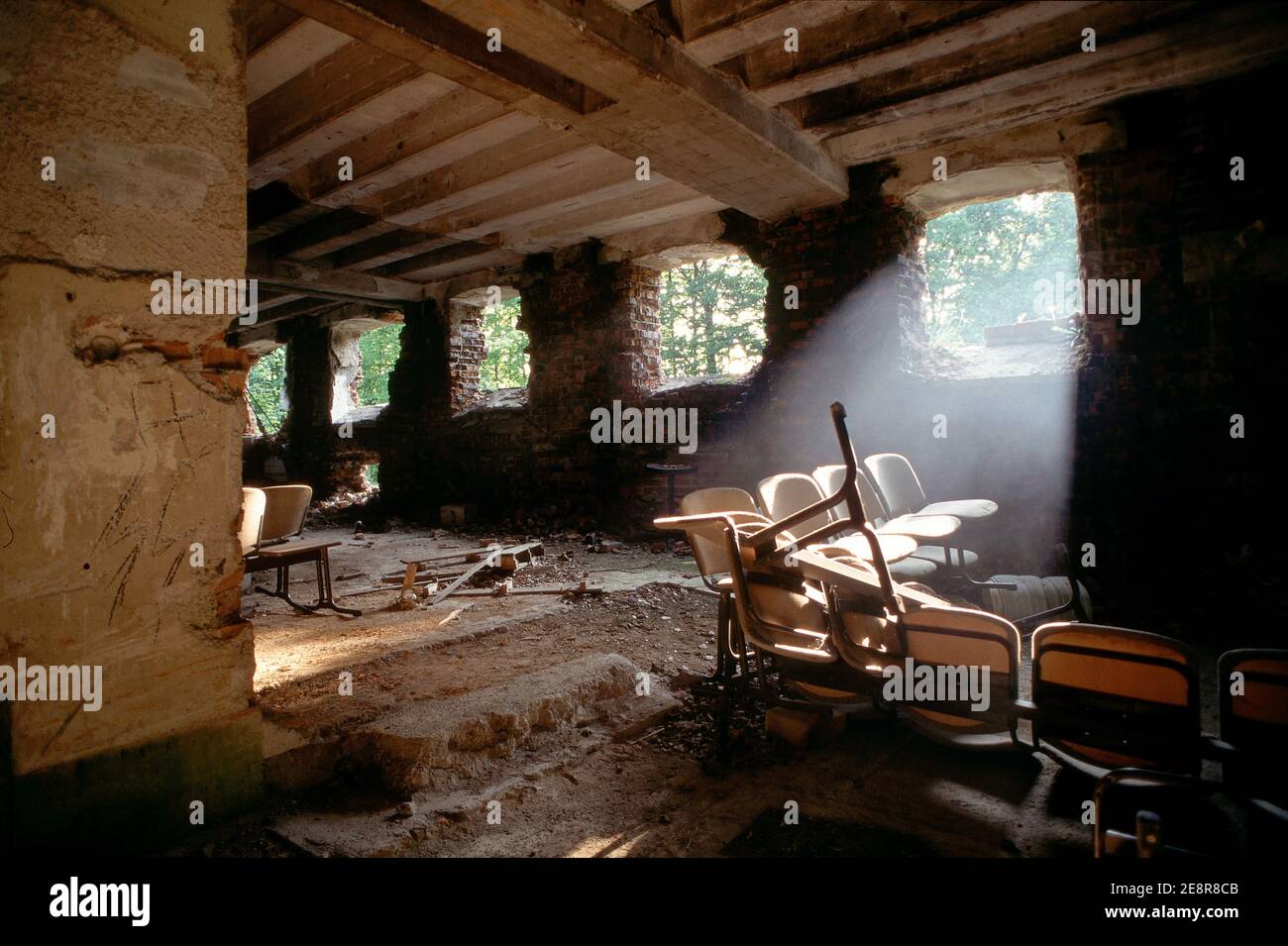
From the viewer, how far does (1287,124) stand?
12.4 ft

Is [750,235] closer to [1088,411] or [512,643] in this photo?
[1088,411]

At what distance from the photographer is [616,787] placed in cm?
233

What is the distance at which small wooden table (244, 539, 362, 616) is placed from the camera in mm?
3801

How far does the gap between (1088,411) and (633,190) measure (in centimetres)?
398

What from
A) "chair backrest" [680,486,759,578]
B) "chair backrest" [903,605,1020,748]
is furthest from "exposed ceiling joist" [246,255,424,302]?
"chair backrest" [903,605,1020,748]

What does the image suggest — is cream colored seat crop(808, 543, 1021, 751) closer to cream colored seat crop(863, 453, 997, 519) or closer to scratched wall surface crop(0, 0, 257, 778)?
cream colored seat crop(863, 453, 997, 519)

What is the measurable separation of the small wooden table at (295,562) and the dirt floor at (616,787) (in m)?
0.58

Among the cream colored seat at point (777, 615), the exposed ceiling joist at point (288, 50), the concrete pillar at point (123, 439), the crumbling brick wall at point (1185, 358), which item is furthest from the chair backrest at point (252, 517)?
the crumbling brick wall at point (1185, 358)

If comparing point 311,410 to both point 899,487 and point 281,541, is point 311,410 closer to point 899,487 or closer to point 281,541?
point 281,541

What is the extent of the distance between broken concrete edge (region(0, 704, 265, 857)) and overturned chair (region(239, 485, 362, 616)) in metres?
1.86

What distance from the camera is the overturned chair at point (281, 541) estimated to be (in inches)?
151

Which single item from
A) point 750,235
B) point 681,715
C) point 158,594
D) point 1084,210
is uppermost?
point 750,235

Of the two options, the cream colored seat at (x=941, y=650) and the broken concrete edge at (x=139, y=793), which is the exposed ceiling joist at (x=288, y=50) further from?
the cream colored seat at (x=941, y=650)
